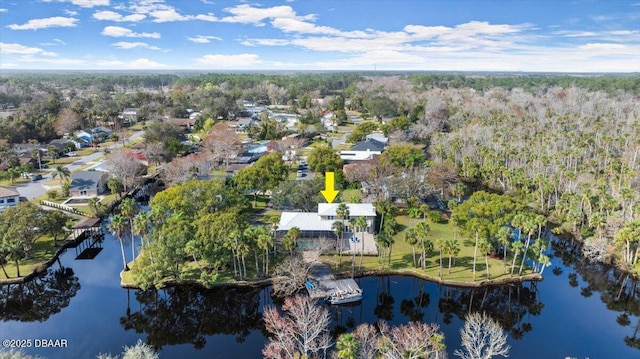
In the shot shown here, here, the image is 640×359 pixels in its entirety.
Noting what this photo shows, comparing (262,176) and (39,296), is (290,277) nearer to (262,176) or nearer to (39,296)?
(39,296)

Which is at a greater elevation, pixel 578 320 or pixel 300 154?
pixel 300 154

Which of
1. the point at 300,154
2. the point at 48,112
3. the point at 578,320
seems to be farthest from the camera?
the point at 48,112

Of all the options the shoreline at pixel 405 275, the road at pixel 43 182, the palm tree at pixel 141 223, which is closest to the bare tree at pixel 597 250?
the shoreline at pixel 405 275

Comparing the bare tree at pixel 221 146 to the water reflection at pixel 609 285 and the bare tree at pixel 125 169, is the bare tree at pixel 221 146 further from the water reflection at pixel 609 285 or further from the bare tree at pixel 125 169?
the water reflection at pixel 609 285

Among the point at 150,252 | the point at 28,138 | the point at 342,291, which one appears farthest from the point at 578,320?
the point at 28,138

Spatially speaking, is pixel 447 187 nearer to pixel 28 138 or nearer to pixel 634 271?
pixel 634 271

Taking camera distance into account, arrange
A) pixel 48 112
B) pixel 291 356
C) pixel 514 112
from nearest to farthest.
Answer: pixel 291 356
pixel 514 112
pixel 48 112

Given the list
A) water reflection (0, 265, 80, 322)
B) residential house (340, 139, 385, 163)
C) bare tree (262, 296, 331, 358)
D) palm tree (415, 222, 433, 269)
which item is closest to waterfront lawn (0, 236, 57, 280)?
water reflection (0, 265, 80, 322)

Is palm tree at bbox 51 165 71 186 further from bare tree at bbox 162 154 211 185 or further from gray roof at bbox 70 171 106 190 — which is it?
bare tree at bbox 162 154 211 185
